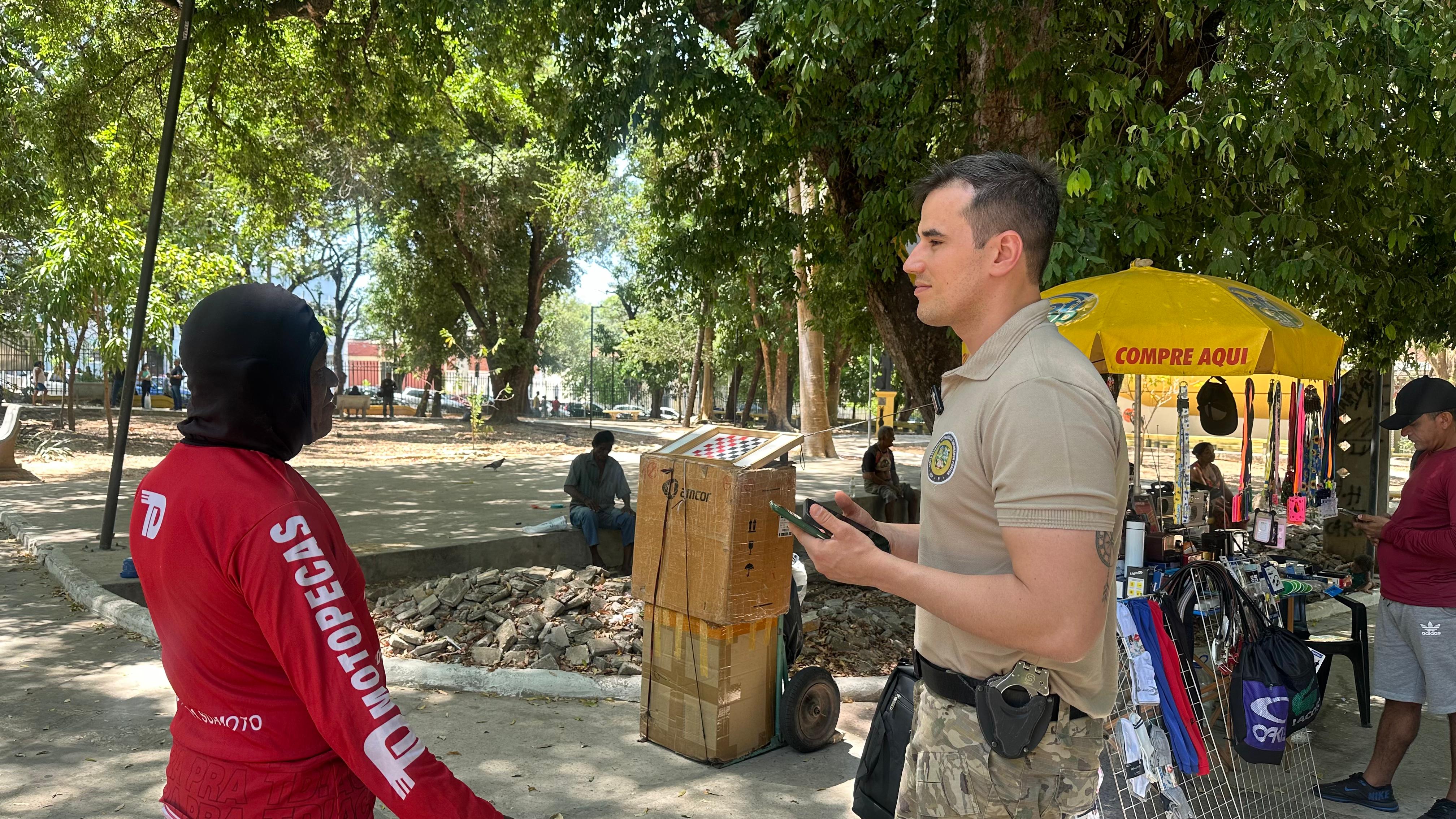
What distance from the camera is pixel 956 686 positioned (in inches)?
79.1

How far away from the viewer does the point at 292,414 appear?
167cm

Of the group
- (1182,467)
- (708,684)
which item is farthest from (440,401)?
(708,684)

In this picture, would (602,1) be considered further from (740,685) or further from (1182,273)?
(740,685)

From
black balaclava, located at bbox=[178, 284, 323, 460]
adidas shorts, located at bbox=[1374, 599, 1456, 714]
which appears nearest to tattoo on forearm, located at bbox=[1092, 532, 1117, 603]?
black balaclava, located at bbox=[178, 284, 323, 460]

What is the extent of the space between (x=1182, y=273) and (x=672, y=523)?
324cm

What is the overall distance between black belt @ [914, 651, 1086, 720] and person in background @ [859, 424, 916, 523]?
9924mm

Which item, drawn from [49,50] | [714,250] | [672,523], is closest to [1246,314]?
[672,523]

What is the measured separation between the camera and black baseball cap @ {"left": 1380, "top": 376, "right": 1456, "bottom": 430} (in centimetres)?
436

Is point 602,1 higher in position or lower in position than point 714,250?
higher

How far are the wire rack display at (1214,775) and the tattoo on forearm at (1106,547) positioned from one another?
2363mm

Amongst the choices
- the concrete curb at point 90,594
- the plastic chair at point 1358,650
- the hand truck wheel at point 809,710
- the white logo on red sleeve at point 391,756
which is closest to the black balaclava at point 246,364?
the white logo on red sleeve at point 391,756

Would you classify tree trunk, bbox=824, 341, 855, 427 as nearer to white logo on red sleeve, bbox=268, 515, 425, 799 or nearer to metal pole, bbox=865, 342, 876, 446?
metal pole, bbox=865, 342, 876, 446

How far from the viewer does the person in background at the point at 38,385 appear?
109 ft

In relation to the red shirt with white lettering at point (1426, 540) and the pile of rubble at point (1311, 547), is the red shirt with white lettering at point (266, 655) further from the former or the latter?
the pile of rubble at point (1311, 547)
